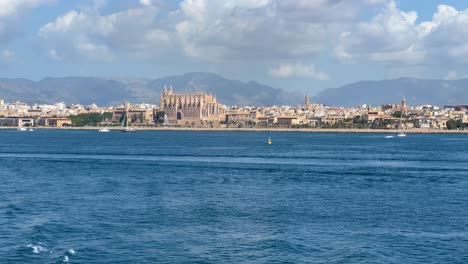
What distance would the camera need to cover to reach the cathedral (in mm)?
150375

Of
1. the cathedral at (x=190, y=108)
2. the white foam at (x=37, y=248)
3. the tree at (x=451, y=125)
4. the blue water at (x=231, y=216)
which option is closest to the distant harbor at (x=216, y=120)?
the cathedral at (x=190, y=108)

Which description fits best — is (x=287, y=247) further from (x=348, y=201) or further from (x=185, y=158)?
(x=185, y=158)

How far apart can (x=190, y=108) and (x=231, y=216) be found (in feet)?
433

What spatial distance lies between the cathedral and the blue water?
115 m

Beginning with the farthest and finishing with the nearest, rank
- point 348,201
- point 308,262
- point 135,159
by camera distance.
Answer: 1. point 135,159
2. point 348,201
3. point 308,262

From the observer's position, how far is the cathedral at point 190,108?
15038cm

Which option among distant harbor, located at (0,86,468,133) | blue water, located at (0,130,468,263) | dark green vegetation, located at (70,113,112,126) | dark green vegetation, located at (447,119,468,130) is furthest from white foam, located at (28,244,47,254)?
dark green vegetation, located at (70,113,112,126)

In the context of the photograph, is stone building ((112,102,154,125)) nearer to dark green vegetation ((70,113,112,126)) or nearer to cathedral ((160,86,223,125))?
dark green vegetation ((70,113,112,126))

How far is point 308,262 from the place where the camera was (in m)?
15.1

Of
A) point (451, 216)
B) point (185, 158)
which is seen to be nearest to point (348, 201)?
point (451, 216)

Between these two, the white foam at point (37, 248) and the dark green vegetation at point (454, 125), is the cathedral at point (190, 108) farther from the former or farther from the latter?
the white foam at point (37, 248)

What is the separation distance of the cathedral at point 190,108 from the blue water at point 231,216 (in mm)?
115259

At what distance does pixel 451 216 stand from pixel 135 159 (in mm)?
25400

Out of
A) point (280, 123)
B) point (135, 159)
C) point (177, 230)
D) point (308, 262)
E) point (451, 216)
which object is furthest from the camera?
point (280, 123)
